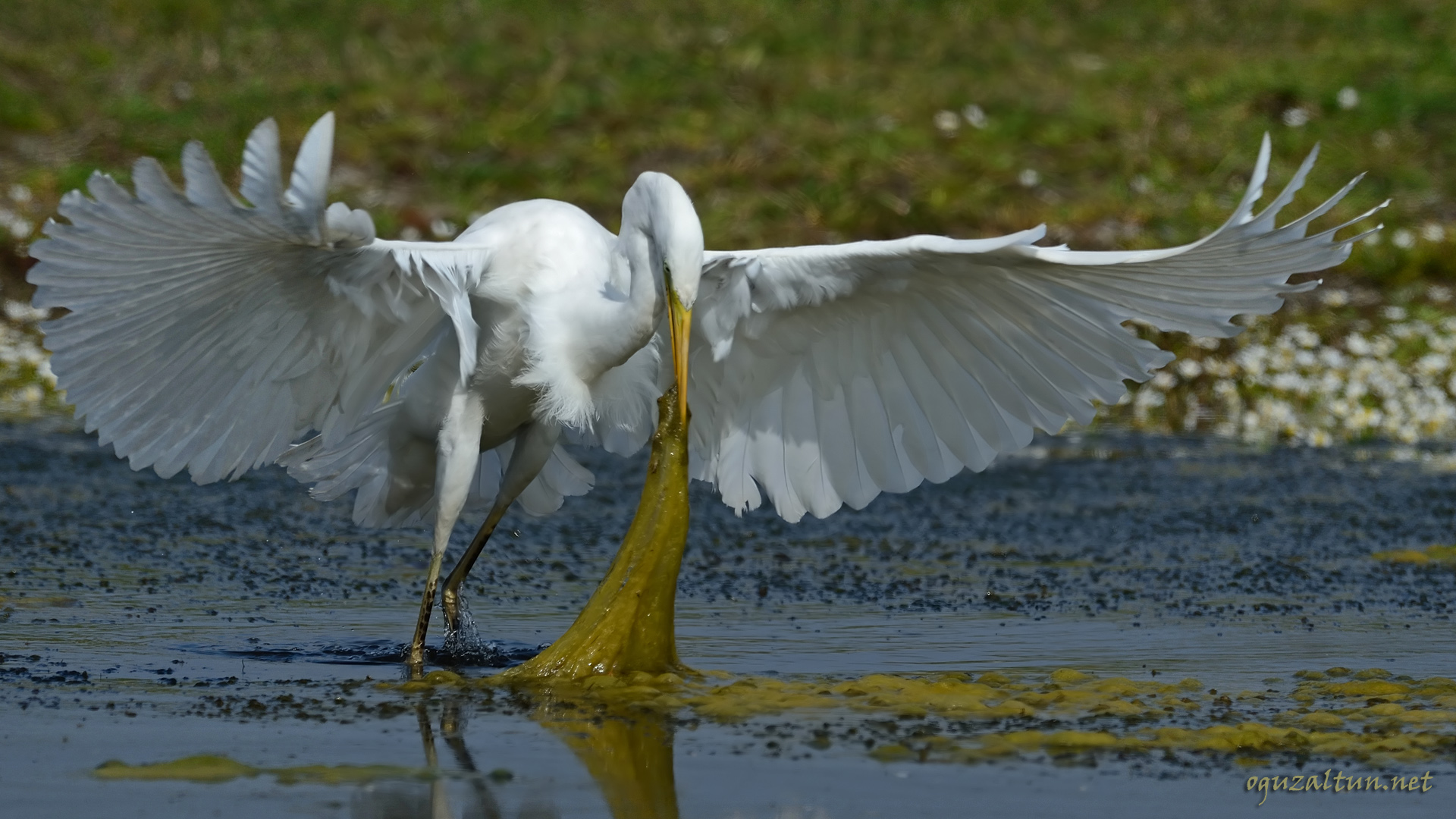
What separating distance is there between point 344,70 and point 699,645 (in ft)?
37.4

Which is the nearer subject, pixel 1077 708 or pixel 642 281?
pixel 1077 708

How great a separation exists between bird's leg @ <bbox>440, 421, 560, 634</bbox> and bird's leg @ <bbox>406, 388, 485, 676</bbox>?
0.22 m

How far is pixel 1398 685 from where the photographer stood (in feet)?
16.4

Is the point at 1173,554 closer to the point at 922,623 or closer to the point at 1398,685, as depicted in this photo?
the point at 922,623

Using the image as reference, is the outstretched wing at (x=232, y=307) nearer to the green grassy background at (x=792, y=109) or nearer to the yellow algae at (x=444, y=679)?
the yellow algae at (x=444, y=679)

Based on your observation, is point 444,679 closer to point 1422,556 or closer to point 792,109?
point 1422,556

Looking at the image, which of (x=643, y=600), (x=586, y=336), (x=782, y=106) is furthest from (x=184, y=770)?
(x=782, y=106)

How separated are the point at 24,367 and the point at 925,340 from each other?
320 inches

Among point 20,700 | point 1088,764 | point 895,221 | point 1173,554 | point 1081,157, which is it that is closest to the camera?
point 1088,764

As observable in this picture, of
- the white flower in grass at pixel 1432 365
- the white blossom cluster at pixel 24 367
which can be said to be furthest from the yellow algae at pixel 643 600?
the white blossom cluster at pixel 24 367

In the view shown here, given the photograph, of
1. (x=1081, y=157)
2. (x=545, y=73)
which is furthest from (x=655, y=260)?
(x=545, y=73)

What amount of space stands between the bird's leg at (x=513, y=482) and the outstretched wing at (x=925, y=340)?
50 cm

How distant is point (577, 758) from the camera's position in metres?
4.29

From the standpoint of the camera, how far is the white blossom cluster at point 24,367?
38.5ft
